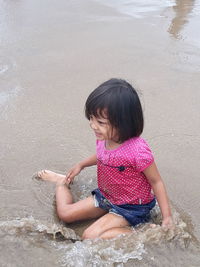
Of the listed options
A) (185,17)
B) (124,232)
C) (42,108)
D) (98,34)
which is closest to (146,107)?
(42,108)

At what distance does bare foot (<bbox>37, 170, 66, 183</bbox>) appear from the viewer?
290cm

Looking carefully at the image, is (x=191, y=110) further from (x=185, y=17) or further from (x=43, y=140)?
(x=185, y=17)

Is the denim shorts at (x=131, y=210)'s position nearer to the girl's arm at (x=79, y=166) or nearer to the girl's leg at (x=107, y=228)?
the girl's leg at (x=107, y=228)

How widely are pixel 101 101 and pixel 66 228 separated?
2.55ft

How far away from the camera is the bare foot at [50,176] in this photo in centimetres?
290

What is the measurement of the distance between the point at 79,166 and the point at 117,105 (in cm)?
72

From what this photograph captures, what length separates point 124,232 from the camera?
2422 millimetres

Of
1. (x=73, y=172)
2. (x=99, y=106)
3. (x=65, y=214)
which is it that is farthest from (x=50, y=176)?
(x=99, y=106)

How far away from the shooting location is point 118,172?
249cm

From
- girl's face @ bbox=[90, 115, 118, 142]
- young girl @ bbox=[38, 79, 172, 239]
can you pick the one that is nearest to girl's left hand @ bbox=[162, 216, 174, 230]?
young girl @ bbox=[38, 79, 172, 239]

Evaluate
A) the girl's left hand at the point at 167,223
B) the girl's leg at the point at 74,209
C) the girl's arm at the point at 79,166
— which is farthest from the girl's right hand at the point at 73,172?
the girl's left hand at the point at 167,223

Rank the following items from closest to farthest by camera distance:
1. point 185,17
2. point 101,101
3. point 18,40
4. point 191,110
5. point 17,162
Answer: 1. point 101,101
2. point 17,162
3. point 191,110
4. point 18,40
5. point 185,17

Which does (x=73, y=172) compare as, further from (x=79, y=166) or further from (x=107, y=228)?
(x=107, y=228)

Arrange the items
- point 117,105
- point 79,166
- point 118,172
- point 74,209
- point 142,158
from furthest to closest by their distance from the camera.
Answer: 1. point 79,166
2. point 74,209
3. point 118,172
4. point 142,158
5. point 117,105
